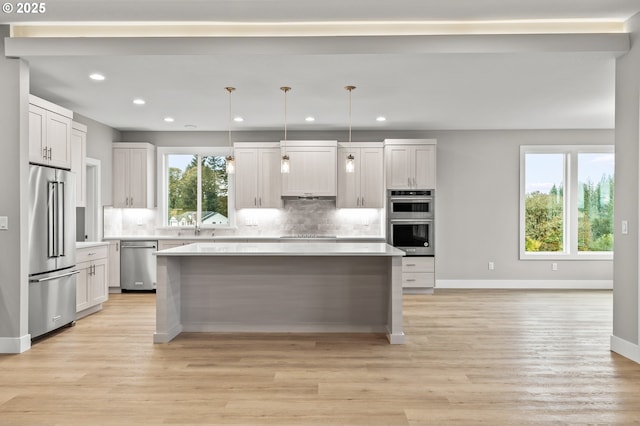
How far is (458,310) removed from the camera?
5.51m

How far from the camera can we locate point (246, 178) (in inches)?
279

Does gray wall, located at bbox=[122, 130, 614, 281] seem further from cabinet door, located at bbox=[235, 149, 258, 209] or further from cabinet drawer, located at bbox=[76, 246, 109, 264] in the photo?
cabinet drawer, located at bbox=[76, 246, 109, 264]

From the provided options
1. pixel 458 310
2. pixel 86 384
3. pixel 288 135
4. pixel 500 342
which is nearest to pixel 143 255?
pixel 288 135

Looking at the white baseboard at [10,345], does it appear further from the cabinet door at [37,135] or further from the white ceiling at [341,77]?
the white ceiling at [341,77]

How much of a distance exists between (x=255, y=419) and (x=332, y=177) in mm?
4805

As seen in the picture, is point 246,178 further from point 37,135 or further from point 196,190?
point 37,135

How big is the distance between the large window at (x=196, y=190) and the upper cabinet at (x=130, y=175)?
44 centimetres

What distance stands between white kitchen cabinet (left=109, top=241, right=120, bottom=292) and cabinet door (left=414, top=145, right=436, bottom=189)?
4.72m

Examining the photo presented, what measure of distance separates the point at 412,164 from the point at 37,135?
4.91 metres

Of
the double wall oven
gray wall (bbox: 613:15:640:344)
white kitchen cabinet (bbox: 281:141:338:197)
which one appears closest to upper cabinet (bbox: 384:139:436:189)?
the double wall oven

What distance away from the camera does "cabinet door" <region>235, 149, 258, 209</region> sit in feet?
23.1

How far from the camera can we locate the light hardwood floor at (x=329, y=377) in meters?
2.61

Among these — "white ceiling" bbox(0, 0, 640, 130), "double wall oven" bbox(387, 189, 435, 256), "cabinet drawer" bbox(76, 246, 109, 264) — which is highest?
"white ceiling" bbox(0, 0, 640, 130)

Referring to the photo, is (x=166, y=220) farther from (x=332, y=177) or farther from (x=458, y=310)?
(x=458, y=310)
